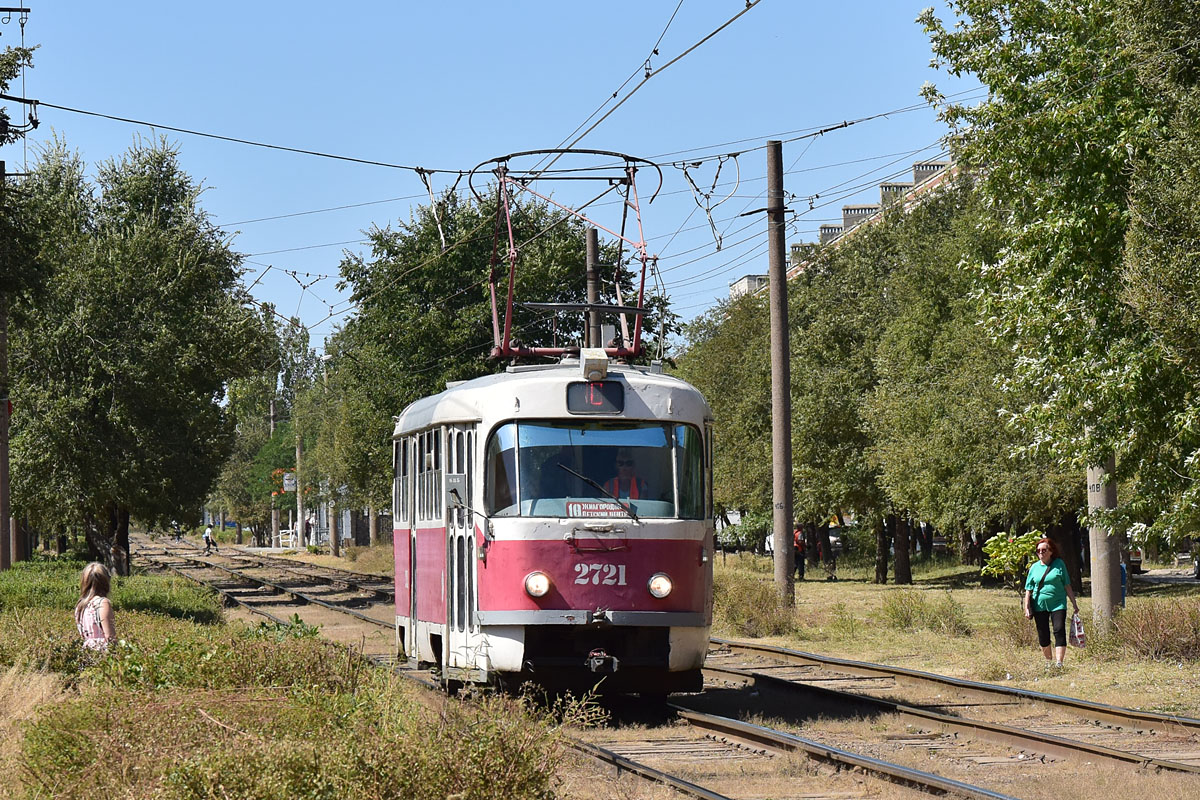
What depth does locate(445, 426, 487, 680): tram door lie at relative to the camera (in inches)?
521

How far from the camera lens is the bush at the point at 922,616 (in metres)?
22.1

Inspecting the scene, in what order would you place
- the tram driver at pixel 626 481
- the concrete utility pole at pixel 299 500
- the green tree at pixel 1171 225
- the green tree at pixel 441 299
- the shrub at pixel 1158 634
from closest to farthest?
the tram driver at pixel 626 481
the green tree at pixel 1171 225
the shrub at pixel 1158 634
the green tree at pixel 441 299
the concrete utility pole at pixel 299 500

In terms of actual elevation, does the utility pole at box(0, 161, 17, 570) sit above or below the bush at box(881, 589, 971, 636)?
above

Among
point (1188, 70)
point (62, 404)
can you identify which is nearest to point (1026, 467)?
point (1188, 70)

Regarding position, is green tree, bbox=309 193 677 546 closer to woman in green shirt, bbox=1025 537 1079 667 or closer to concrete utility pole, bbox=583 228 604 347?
concrete utility pole, bbox=583 228 604 347

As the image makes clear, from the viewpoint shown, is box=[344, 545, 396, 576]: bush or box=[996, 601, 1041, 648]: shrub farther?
box=[344, 545, 396, 576]: bush

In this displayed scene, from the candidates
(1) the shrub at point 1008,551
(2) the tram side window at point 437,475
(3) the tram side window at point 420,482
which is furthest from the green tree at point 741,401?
(2) the tram side window at point 437,475

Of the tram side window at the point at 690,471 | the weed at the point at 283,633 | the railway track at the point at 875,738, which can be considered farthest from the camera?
the tram side window at the point at 690,471

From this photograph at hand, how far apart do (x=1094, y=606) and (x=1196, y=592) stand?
19.3 metres

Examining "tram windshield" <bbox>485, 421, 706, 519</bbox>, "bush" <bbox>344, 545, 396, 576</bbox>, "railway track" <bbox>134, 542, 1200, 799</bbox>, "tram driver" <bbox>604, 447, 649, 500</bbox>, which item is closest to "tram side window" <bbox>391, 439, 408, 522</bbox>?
"tram windshield" <bbox>485, 421, 706, 519</bbox>

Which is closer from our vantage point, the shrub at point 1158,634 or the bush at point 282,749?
the bush at point 282,749

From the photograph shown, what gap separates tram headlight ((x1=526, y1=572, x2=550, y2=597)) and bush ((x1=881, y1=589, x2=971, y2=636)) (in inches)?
431

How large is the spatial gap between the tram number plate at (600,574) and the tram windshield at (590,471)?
18.2 inches

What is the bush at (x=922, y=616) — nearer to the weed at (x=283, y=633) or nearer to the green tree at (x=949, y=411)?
the green tree at (x=949, y=411)
